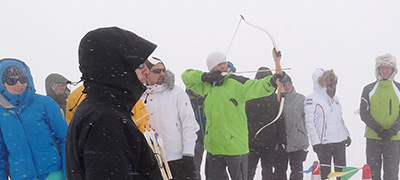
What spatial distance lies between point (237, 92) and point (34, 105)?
251 centimetres

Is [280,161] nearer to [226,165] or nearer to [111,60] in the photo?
[226,165]

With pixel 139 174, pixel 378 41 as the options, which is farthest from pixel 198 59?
pixel 139 174

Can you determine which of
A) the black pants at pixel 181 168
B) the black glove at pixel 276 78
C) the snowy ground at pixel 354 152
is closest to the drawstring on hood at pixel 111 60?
the black glove at pixel 276 78

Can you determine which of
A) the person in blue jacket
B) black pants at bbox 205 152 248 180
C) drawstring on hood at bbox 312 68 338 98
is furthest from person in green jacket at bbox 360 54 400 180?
the person in blue jacket

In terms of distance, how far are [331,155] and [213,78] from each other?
2.16 metres

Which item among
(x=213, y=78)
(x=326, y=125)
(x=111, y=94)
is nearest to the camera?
(x=111, y=94)

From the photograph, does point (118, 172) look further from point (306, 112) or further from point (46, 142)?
point (306, 112)

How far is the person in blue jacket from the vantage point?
11.9 ft

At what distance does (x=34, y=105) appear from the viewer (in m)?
3.72

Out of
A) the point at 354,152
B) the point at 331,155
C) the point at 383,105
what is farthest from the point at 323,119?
the point at 354,152

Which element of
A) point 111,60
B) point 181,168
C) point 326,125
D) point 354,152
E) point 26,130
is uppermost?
point 111,60

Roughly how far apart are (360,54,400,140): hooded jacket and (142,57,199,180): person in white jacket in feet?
8.81

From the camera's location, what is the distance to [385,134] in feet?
20.0

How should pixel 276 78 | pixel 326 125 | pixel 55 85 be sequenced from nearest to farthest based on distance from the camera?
pixel 276 78 < pixel 55 85 < pixel 326 125
